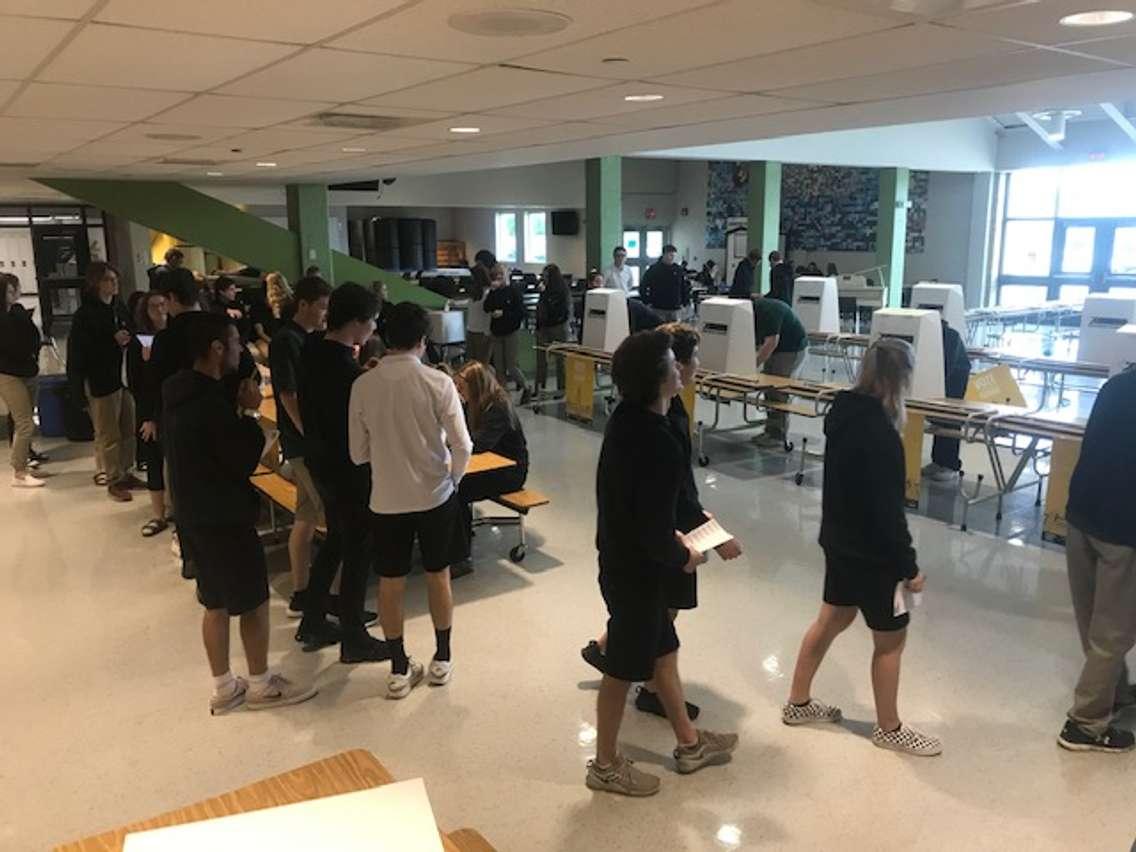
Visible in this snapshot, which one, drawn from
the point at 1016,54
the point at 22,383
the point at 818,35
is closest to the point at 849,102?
the point at 1016,54

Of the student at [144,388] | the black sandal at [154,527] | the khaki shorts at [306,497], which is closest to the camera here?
the khaki shorts at [306,497]

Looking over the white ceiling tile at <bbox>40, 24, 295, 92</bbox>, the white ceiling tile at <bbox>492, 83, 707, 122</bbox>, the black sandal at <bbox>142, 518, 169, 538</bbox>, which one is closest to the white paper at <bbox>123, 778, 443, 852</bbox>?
the white ceiling tile at <bbox>40, 24, 295, 92</bbox>

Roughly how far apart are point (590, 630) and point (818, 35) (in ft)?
8.25

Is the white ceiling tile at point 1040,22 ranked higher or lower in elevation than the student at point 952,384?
higher

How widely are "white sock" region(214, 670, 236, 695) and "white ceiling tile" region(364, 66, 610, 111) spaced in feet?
8.06

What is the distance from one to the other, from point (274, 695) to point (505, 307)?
5.70 meters

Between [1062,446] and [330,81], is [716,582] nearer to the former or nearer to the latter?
[1062,446]

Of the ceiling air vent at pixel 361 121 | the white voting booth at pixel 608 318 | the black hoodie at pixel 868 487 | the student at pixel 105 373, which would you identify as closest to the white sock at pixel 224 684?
the black hoodie at pixel 868 487

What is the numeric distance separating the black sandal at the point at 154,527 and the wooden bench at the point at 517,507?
1.93 m

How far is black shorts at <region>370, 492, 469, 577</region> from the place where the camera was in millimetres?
3152

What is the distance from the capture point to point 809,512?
543 centimetres

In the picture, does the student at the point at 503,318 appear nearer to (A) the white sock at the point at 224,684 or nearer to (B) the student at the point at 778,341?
(B) the student at the point at 778,341

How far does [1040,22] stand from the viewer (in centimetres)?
268

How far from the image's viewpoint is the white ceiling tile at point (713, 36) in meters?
2.50
